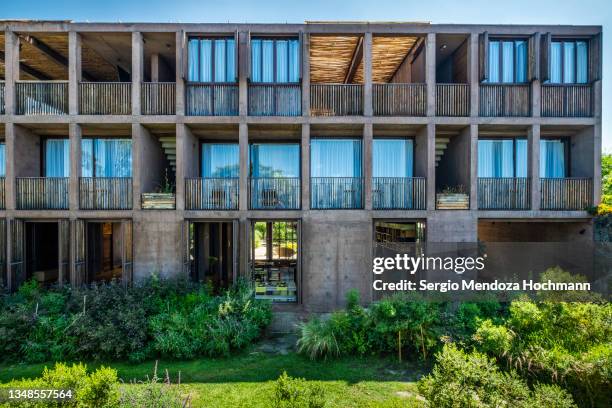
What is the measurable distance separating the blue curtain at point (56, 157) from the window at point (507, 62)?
1770 centimetres

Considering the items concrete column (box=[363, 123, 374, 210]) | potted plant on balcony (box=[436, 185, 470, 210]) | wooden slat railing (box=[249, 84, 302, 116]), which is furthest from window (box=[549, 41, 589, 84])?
wooden slat railing (box=[249, 84, 302, 116])

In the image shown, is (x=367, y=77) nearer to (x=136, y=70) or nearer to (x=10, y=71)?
(x=136, y=70)

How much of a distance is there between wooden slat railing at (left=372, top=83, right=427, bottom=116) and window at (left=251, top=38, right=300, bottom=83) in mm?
3170

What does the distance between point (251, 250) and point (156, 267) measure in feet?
11.5

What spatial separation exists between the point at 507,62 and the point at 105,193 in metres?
16.2

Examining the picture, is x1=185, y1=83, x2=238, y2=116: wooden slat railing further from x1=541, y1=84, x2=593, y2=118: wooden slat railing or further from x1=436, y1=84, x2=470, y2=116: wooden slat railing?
x1=541, y1=84, x2=593, y2=118: wooden slat railing

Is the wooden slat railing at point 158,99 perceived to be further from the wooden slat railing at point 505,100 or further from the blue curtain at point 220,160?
the wooden slat railing at point 505,100

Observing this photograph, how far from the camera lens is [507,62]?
11.6 metres

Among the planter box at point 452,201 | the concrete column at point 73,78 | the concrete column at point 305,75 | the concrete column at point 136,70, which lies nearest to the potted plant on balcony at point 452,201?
the planter box at point 452,201

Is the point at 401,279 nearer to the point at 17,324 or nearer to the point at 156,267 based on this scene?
the point at 156,267

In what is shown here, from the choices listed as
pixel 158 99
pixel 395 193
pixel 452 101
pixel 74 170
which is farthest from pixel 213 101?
pixel 452 101

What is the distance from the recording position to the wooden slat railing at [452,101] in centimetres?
1139

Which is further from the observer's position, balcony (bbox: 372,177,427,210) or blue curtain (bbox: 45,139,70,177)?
blue curtain (bbox: 45,139,70,177)

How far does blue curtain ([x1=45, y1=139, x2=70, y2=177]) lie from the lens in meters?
12.7
